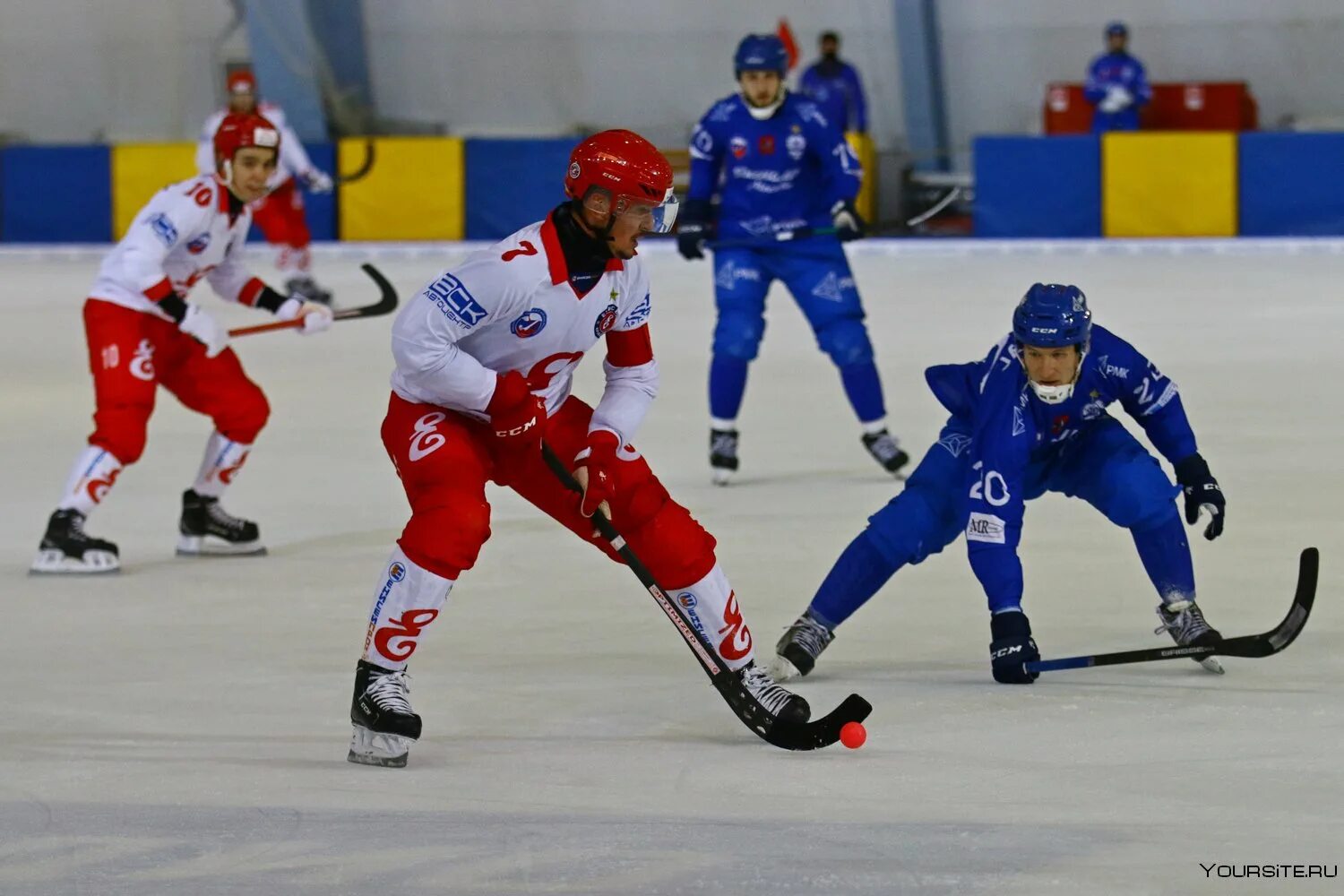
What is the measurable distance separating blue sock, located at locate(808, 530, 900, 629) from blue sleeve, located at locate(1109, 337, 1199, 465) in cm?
69

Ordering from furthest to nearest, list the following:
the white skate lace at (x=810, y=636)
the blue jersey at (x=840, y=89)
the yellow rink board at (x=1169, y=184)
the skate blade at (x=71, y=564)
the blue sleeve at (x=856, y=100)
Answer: the blue sleeve at (x=856, y=100) < the blue jersey at (x=840, y=89) < the yellow rink board at (x=1169, y=184) < the skate blade at (x=71, y=564) < the white skate lace at (x=810, y=636)

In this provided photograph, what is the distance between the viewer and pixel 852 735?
454cm

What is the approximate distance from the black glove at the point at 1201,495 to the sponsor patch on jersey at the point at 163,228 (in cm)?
330

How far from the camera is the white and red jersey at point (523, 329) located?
4.50m

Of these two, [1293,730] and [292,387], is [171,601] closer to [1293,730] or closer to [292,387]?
[1293,730]

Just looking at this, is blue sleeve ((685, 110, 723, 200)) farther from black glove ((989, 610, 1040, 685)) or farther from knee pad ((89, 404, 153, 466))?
black glove ((989, 610, 1040, 685))

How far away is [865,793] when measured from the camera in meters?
4.29

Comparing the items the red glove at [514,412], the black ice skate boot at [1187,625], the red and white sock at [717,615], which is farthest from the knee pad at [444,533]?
the black ice skate boot at [1187,625]

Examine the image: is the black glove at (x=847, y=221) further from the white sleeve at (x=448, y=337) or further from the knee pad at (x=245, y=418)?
the white sleeve at (x=448, y=337)

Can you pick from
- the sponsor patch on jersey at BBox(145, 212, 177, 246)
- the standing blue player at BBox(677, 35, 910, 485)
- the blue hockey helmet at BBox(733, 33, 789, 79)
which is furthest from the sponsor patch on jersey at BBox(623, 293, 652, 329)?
the blue hockey helmet at BBox(733, 33, 789, 79)

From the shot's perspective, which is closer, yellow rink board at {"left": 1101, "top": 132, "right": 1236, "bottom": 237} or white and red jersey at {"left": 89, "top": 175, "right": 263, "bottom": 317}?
white and red jersey at {"left": 89, "top": 175, "right": 263, "bottom": 317}

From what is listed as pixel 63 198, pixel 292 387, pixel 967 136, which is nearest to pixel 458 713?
pixel 292 387

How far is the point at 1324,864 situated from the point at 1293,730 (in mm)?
967

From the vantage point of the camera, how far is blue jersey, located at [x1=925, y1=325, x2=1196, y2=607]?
5039 mm
